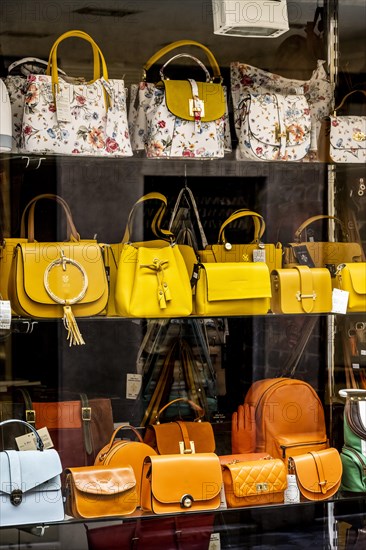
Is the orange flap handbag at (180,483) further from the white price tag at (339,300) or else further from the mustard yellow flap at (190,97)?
the mustard yellow flap at (190,97)

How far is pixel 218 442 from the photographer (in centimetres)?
409

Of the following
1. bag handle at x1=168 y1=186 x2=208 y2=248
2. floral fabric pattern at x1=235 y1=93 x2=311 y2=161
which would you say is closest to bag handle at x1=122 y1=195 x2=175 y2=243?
bag handle at x1=168 y1=186 x2=208 y2=248

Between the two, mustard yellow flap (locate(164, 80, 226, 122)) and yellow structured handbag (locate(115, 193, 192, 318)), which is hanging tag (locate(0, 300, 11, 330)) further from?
mustard yellow flap (locate(164, 80, 226, 122))

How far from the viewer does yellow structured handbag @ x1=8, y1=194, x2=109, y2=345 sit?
3.72m

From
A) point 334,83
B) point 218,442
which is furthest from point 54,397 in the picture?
point 334,83

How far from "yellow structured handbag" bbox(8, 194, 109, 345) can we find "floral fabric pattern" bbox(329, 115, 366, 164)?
A: 1.13 m

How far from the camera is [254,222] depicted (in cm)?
425

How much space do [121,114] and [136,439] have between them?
1.30 m

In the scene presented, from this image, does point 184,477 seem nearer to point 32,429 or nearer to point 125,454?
point 125,454

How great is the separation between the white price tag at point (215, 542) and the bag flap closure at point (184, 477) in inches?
17.4

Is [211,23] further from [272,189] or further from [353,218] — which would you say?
[353,218]

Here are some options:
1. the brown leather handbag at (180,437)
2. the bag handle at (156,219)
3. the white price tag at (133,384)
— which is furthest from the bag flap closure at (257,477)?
the bag handle at (156,219)

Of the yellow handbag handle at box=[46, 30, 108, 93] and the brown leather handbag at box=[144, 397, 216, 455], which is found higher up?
the yellow handbag handle at box=[46, 30, 108, 93]

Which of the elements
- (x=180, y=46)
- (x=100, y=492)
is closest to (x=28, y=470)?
(x=100, y=492)
